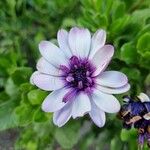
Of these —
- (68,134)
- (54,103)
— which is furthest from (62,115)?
(68,134)

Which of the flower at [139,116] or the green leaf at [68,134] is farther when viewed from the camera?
the green leaf at [68,134]

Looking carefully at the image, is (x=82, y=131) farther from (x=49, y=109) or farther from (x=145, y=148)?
(x=49, y=109)

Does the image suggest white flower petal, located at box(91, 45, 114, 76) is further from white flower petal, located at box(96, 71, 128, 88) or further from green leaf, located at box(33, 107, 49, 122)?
green leaf, located at box(33, 107, 49, 122)

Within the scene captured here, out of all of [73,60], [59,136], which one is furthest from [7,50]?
[73,60]

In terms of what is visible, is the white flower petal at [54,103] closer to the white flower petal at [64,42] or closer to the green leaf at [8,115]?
the white flower petal at [64,42]

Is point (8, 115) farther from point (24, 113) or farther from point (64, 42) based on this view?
point (64, 42)

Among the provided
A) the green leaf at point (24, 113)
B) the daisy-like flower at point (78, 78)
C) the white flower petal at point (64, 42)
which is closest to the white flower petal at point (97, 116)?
the daisy-like flower at point (78, 78)
